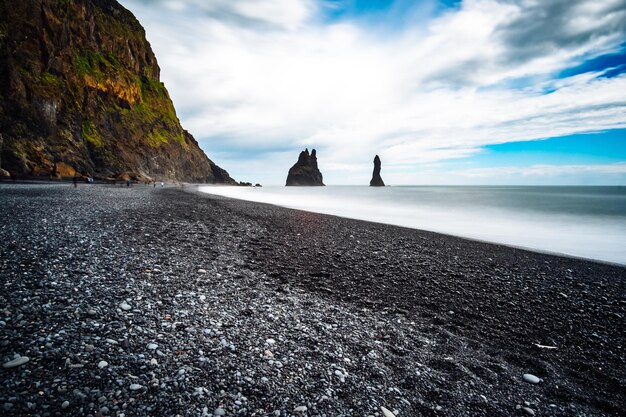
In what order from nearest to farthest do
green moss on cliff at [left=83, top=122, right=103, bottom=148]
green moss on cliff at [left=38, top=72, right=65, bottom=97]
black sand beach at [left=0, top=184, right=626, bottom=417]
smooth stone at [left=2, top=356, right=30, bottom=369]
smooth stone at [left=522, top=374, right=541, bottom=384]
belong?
smooth stone at [left=2, top=356, right=30, bottom=369] < black sand beach at [left=0, top=184, right=626, bottom=417] < smooth stone at [left=522, top=374, right=541, bottom=384] < green moss on cliff at [left=38, top=72, right=65, bottom=97] < green moss on cliff at [left=83, top=122, right=103, bottom=148]

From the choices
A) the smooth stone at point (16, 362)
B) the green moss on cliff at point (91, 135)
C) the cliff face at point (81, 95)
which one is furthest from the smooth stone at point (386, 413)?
the green moss on cliff at point (91, 135)

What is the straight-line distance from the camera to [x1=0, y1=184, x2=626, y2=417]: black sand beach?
361 centimetres

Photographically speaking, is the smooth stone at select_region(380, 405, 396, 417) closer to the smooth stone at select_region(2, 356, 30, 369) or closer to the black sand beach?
the black sand beach

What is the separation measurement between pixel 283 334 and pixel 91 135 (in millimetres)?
77140

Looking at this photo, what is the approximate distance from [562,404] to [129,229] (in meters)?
A: 13.6

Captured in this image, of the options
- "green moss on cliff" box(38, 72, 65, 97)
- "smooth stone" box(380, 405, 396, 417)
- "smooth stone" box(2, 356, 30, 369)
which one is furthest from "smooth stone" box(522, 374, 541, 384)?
"green moss on cliff" box(38, 72, 65, 97)

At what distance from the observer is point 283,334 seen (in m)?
5.25

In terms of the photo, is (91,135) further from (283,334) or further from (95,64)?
(283,334)

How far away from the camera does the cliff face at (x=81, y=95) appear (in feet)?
153

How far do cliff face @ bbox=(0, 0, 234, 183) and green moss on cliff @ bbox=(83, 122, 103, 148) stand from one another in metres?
0.23

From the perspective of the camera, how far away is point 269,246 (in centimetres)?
1232

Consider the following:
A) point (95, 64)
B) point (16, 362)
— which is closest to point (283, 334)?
point (16, 362)

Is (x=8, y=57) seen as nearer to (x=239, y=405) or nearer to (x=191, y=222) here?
(x=191, y=222)

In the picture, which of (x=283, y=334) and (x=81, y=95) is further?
(x=81, y=95)
